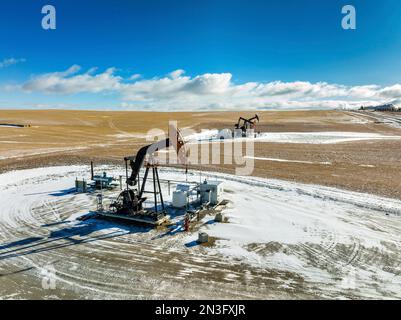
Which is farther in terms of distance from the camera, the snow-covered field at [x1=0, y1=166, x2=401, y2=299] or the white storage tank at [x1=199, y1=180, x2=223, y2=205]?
Result: the white storage tank at [x1=199, y1=180, x2=223, y2=205]

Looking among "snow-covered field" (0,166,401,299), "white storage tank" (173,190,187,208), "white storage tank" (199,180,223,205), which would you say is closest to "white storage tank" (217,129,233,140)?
"white storage tank" (199,180,223,205)

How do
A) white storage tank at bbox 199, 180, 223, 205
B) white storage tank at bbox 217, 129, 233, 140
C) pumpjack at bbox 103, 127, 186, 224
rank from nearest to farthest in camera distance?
pumpjack at bbox 103, 127, 186, 224
white storage tank at bbox 199, 180, 223, 205
white storage tank at bbox 217, 129, 233, 140

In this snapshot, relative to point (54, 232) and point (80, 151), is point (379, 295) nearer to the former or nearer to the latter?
point (54, 232)

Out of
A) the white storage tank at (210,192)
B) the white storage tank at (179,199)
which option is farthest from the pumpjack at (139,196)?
the white storage tank at (210,192)

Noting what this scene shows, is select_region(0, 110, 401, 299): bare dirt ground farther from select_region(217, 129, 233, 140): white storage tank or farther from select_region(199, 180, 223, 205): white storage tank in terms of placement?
select_region(217, 129, 233, 140): white storage tank

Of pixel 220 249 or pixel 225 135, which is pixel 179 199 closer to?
pixel 220 249

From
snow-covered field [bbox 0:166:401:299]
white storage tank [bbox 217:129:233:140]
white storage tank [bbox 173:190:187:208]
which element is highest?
white storage tank [bbox 217:129:233:140]

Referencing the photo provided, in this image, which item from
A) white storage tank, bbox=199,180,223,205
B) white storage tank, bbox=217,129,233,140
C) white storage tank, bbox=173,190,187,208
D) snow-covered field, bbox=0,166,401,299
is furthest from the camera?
white storage tank, bbox=217,129,233,140

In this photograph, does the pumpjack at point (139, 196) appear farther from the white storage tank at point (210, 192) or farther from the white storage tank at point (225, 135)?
the white storage tank at point (225, 135)
